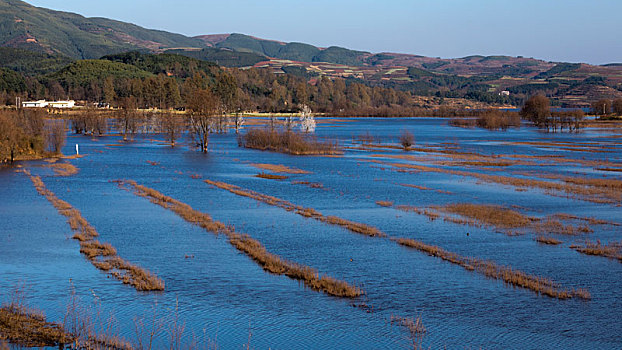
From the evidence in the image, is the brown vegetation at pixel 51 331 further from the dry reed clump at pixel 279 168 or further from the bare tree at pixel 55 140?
the bare tree at pixel 55 140

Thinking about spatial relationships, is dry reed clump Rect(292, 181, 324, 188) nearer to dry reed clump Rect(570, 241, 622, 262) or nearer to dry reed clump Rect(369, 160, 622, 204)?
dry reed clump Rect(369, 160, 622, 204)

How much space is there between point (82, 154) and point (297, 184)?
37615 millimetres

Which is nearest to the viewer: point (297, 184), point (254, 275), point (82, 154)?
point (254, 275)

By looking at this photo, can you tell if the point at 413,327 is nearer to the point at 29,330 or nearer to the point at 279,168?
the point at 29,330

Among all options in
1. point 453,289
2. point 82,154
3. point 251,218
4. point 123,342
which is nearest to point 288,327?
point 123,342

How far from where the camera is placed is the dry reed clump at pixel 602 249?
23859mm

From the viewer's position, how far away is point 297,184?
46281 millimetres

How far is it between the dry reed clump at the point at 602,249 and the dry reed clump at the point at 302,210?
7.97 m

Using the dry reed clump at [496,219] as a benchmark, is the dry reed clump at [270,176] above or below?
above

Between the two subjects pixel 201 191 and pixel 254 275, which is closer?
pixel 254 275

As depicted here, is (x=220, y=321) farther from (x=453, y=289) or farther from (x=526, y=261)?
(x=526, y=261)

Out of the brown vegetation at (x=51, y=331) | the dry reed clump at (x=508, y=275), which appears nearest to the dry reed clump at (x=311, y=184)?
the dry reed clump at (x=508, y=275)

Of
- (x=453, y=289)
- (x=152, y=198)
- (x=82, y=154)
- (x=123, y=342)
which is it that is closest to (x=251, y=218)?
(x=152, y=198)

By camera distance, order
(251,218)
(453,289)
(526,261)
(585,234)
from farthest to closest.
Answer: (251,218) → (585,234) → (526,261) → (453,289)
